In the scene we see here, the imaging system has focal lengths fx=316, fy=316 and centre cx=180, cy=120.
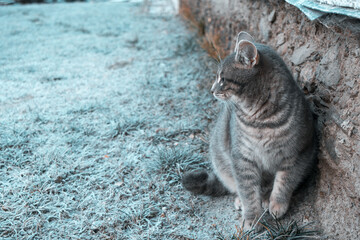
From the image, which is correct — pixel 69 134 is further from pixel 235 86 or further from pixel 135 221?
pixel 235 86

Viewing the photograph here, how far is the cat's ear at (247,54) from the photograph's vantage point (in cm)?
208

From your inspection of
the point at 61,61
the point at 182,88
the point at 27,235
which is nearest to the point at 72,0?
the point at 61,61

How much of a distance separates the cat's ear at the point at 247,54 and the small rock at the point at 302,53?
69 centimetres

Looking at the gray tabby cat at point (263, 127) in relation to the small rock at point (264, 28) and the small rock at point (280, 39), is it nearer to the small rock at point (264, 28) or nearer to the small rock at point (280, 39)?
the small rock at point (280, 39)

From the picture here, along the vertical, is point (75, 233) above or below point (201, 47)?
below

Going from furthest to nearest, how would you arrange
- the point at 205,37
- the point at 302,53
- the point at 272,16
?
the point at 205,37, the point at 272,16, the point at 302,53

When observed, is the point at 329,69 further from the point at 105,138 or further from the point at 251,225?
the point at 105,138

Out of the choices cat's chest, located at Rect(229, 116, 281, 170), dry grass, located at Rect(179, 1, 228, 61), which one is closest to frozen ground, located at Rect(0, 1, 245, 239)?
dry grass, located at Rect(179, 1, 228, 61)

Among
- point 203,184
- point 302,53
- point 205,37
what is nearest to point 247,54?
point 302,53

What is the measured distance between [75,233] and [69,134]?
141 centimetres

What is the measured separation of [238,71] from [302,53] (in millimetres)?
824

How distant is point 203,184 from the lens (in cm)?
275

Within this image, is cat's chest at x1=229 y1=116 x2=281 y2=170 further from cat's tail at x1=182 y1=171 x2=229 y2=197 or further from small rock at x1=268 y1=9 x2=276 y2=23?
small rock at x1=268 y1=9 x2=276 y2=23

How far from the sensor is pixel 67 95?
176 inches
